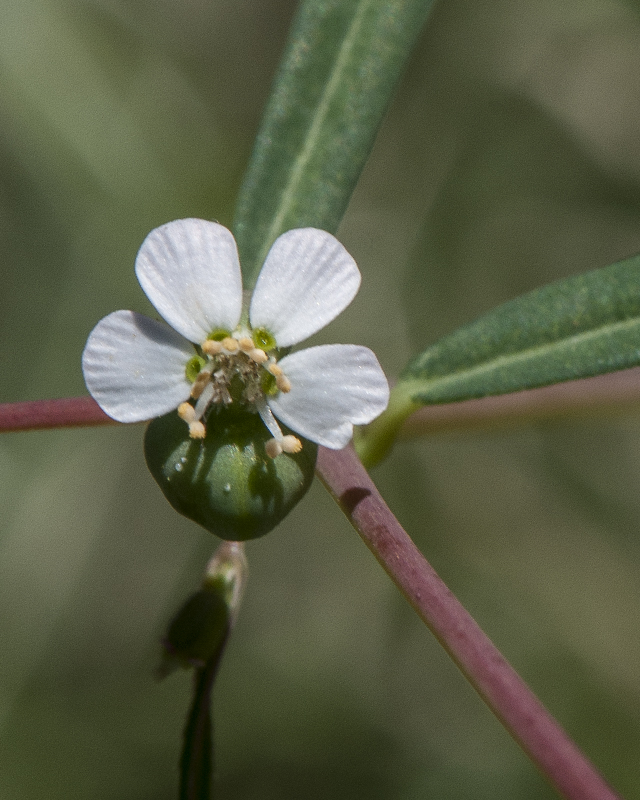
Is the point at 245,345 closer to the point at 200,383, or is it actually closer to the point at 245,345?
the point at 245,345

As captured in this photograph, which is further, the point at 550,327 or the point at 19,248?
the point at 19,248

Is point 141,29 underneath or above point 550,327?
underneath

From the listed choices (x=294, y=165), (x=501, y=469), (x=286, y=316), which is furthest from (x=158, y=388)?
(x=501, y=469)

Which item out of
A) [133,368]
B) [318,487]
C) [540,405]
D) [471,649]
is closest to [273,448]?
[133,368]

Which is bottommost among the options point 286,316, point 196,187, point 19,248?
point 19,248

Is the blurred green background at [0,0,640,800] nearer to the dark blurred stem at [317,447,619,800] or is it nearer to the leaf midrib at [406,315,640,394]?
the leaf midrib at [406,315,640,394]

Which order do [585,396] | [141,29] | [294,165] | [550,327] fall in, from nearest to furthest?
[550,327] < [294,165] < [585,396] < [141,29]

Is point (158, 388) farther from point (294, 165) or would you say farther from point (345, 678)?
point (345, 678)

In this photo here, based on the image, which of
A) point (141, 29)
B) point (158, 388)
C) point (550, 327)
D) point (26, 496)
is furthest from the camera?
point (141, 29)
